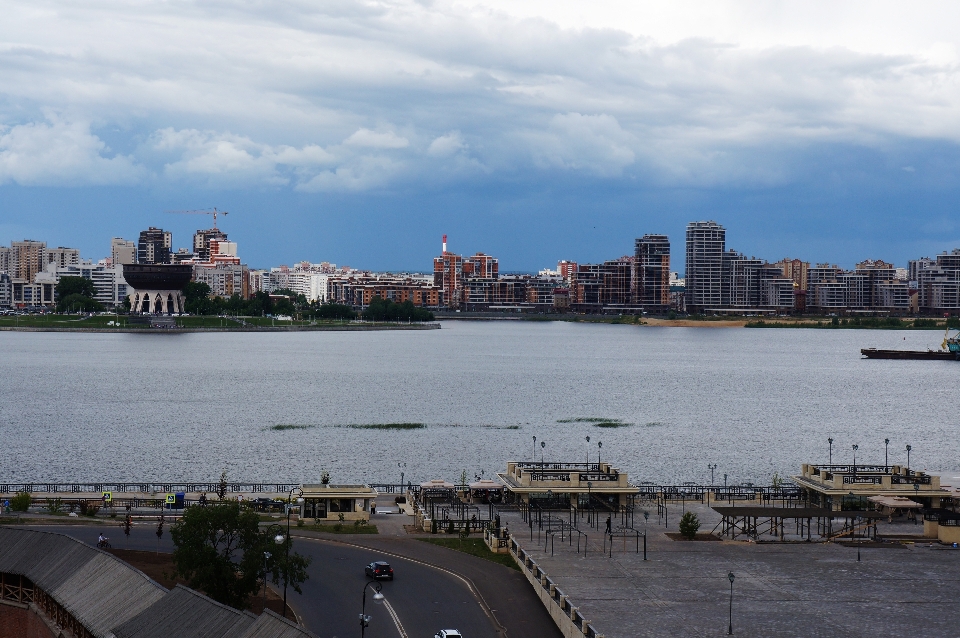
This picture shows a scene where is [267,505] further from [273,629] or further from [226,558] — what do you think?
[273,629]

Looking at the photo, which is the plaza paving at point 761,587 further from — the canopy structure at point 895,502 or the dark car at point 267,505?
the dark car at point 267,505

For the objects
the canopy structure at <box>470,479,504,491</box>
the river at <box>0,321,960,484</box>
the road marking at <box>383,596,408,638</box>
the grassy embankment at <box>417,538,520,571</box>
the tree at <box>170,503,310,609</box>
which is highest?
the tree at <box>170,503,310,609</box>

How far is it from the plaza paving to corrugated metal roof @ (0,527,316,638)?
7078 millimetres

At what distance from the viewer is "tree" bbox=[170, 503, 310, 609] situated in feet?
74.1

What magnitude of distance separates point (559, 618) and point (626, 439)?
4322 cm

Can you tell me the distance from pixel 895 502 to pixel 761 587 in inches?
401

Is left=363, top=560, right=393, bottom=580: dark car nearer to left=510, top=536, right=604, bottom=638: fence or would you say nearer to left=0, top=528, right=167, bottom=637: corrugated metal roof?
left=510, top=536, right=604, bottom=638: fence

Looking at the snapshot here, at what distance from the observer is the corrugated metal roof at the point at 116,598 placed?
55.1 ft

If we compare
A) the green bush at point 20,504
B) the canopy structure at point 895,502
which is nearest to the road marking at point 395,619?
the green bush at point 20,504

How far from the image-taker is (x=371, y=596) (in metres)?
24.4

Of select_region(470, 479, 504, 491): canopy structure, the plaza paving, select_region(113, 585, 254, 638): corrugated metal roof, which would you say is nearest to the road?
the plaza paving

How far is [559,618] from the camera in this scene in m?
22.2

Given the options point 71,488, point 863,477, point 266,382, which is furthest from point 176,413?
point 863,477

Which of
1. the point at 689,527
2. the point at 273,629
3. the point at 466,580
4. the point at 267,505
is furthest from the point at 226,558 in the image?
the point at 689,527
